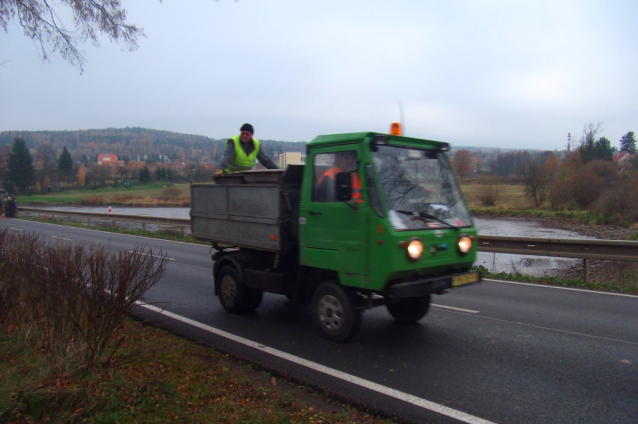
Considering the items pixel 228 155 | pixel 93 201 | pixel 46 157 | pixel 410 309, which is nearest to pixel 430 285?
pixel 410 309

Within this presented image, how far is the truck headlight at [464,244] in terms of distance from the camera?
219 inches

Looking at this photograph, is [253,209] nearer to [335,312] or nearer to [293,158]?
[293,158]

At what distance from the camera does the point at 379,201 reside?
5.11m

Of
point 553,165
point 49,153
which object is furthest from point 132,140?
point 553,165

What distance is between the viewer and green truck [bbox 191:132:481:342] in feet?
16.7

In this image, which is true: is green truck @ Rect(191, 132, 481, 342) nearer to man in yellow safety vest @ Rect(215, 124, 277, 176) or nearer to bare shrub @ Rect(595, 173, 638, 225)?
man in yellow safety vest @ Rect(215, 124, 277, 176)

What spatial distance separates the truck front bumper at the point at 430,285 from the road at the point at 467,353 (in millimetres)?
733

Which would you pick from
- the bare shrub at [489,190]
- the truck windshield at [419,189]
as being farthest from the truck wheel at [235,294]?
the bare shrub at [489,190]

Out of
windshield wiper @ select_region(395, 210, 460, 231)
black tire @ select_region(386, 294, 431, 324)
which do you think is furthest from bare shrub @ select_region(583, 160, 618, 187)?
windshield wiper @ select_region(395, 210, 460, 231)

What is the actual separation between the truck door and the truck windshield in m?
0.32

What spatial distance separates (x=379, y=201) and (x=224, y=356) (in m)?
2.47

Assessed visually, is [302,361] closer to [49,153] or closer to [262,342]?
[262,342]

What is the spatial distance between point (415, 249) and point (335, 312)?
1291 mm

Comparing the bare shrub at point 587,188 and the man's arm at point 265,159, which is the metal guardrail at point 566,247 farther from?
the bare shrub at point 587,188
